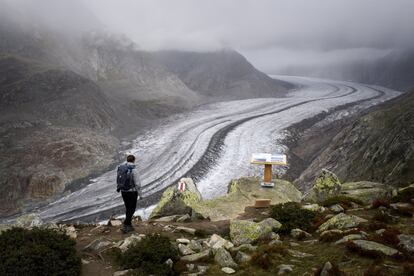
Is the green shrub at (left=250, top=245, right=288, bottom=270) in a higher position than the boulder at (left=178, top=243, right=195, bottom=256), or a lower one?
higher

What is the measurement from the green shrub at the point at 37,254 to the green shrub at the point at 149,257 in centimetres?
111

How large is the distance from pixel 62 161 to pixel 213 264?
42316mm

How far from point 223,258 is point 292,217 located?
11.1 feet

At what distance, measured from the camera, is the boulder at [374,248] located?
809 centimetres

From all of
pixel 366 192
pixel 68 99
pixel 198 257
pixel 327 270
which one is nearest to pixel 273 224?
pixel 198 257

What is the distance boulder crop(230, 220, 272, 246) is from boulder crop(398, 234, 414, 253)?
11.4 ft

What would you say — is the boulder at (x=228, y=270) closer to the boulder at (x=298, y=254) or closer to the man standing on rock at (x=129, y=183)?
the boulder at (x=298, y=254)

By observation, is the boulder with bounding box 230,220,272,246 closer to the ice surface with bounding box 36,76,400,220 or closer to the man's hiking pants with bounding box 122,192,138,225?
the man's hiking pants with bounding box 122,192,138,225

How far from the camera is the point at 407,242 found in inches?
334

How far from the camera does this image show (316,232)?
36.0 feet

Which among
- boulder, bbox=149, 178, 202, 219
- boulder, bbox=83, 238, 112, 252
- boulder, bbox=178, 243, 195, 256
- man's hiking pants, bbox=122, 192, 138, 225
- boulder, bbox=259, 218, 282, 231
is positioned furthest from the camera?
boulder, bbox=149, 178, 202, 219

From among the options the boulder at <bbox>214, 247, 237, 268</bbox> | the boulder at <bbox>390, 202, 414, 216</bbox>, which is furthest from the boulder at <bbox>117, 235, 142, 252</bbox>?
the boulder at <bbox>390, 202, 414, 216</bbox>

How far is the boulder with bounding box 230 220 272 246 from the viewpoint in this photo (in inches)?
432

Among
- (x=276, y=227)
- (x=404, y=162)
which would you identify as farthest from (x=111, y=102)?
(x=276, y=227)
